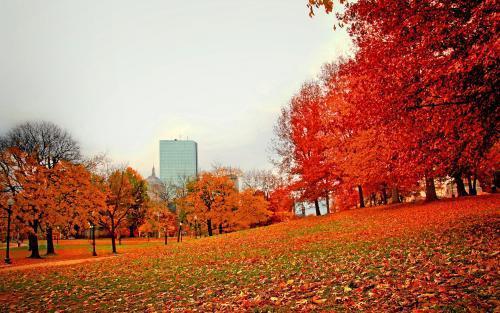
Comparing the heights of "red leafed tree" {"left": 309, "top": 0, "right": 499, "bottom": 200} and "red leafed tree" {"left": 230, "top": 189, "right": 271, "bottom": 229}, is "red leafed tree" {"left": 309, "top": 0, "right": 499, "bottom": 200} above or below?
above

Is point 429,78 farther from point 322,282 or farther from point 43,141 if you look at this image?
point 43,141

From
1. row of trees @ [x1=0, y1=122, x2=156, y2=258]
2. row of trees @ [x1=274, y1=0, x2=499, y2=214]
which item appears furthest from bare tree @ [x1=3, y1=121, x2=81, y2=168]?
row of trees @ [x1=274, y1=0, x2=499, y2=214]

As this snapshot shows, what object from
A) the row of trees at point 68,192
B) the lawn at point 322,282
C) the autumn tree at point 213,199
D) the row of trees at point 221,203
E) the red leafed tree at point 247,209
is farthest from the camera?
the red leafed tree at point 247,209

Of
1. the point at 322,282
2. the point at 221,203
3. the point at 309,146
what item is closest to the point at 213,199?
the point at 221,203

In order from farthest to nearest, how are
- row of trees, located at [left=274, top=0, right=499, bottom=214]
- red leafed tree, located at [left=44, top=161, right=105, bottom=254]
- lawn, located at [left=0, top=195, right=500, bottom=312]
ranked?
red leafed tree, located at [left=44, top=161, right=105, bottom=254] < row of trees, located at [left=274, top=0, right=499, bottom=214] < lawn, located at [left=0, top=195, right=500, bottom=312]

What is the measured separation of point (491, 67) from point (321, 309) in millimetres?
7410

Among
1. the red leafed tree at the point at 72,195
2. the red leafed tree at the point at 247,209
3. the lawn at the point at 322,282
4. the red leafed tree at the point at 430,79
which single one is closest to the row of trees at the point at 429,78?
the red leafed tree at the point at 430,79

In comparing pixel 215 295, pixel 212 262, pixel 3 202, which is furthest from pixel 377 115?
pixel 3 202

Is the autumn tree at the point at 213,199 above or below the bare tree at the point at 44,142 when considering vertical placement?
below

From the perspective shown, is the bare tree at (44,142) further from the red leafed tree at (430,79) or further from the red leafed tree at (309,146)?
the red leafed tree at (430,79)

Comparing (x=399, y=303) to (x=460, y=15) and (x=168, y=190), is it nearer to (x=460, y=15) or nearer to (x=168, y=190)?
(x=460, y=15)

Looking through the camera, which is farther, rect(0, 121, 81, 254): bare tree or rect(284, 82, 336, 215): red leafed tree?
rect(0, 121, 81, 254): bare tree

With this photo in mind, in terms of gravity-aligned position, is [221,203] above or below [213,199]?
below

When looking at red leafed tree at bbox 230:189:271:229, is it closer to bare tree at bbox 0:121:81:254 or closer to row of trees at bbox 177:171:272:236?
row of trees at bbox 177:171:272:236
